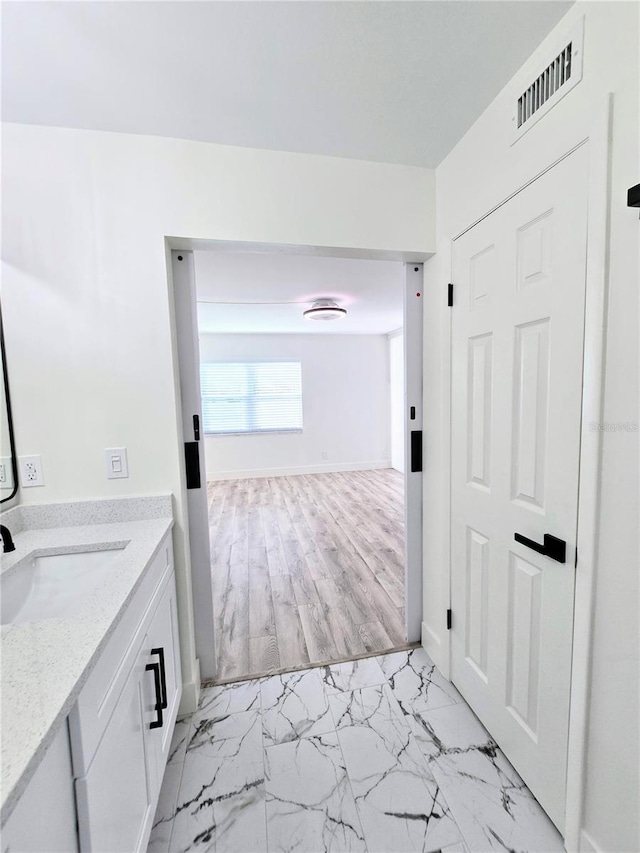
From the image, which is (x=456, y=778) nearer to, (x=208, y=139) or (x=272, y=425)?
(x=208, y=139)

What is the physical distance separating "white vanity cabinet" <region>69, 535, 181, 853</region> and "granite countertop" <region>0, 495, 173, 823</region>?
71mm

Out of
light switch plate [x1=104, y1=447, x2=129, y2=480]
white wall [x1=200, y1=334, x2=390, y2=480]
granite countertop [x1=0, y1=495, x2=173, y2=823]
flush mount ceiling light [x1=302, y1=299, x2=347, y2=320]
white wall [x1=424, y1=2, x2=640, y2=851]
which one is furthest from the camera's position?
white wall [x1=200, y1=334, x2=390, y2=480]

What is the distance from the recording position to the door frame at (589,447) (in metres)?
0.91

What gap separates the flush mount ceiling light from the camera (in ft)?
12.9

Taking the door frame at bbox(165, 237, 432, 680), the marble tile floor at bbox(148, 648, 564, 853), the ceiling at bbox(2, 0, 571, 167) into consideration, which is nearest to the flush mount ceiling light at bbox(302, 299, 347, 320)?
the door frame at bbox(165, 237, 432, 680)

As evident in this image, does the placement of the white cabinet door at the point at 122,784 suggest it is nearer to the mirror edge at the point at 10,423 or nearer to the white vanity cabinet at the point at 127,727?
the white vanity cabinet at the point at 127,727

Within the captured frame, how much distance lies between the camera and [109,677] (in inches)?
33.5

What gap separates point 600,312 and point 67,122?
6.40ft

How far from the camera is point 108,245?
142 cm

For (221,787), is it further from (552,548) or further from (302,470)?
(302,470)

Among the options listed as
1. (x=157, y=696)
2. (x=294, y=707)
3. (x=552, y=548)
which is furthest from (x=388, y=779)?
(x=552, y=548)

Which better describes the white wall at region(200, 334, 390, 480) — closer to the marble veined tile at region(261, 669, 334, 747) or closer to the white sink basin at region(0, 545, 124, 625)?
the marble veined tile at region(261, 669, 334, 747)

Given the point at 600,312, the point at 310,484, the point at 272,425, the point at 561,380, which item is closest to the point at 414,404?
the point at 561,380

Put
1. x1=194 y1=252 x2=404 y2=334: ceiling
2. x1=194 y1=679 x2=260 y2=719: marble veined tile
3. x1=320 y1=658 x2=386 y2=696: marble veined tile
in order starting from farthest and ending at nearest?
x1=194 y1=252 x2=404 y2=334: ceiling, x1=320 y1=658 x2=386 y2=696: marble veined tile, x1=194 y1=679 x2=260 y2=719: marble veined tile
